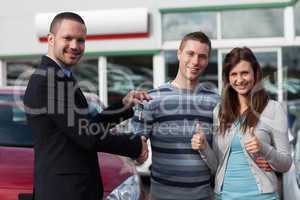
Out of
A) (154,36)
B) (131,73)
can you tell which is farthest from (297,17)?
(131,73)

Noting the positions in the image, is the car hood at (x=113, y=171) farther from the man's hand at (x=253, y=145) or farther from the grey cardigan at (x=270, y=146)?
the man's hand at (x=253, y=145)

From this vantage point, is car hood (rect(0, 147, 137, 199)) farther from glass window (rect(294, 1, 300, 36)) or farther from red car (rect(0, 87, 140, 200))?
glass window (rect(294, 1, 300, 36))

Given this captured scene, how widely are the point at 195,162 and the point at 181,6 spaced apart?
321 inches

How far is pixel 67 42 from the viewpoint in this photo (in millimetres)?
2412

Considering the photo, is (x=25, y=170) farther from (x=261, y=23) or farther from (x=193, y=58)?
(x=261, y=23)

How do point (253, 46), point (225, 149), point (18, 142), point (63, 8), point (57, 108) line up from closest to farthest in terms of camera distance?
point (57, 108) → point (225, 149) → point (18, 142) → point (253, 46) → point (63, 8)

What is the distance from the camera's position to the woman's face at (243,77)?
2.82 metres

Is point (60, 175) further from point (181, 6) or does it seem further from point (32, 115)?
point (181, 6)

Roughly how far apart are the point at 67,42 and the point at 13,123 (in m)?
1.53

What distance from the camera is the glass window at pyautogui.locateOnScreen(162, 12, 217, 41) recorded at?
10.7 metres

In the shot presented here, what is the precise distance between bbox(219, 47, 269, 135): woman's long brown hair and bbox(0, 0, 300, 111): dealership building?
749 cm

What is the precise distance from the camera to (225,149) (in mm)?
2799

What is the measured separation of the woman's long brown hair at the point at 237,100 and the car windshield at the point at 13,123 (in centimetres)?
94

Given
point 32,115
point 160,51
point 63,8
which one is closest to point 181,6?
point 160,51
